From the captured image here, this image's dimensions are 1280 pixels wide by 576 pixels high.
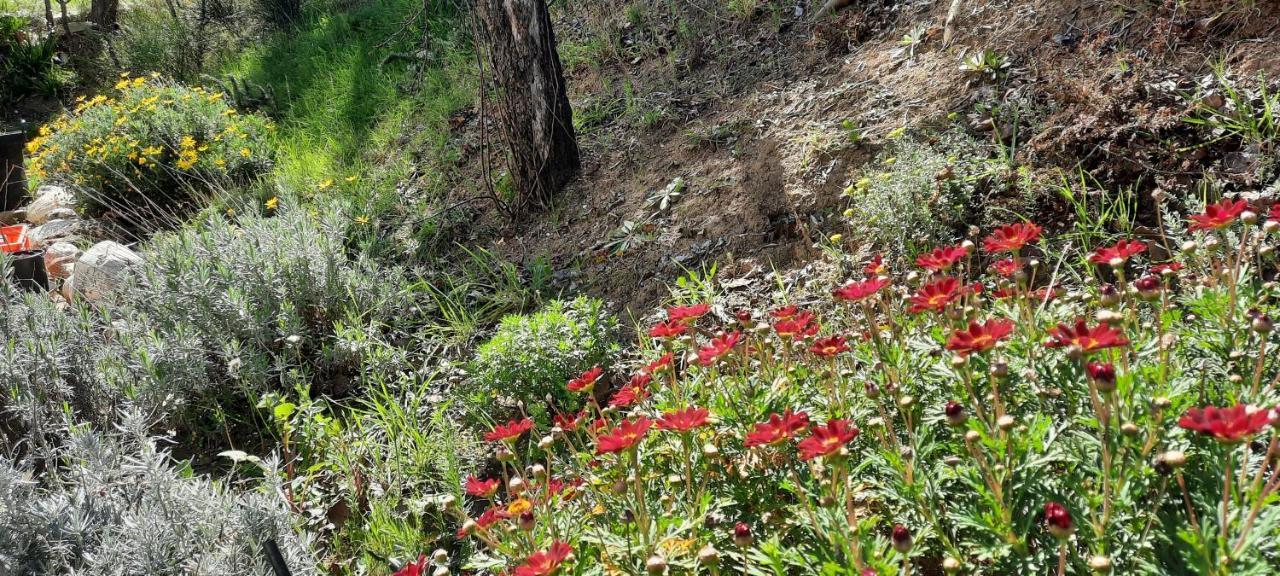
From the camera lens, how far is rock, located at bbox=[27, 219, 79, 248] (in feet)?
18.0

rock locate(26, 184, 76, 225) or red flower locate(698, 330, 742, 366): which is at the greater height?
red flower locate(698, 330, 742, 366)

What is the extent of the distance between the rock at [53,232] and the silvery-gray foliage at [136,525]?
4.02m

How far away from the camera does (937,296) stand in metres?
1.51

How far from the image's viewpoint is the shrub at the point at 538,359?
2.78m

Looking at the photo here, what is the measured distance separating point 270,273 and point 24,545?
1.61 metres

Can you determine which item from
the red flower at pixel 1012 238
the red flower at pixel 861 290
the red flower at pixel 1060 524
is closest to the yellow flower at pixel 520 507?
the red flower at pixel 861 290

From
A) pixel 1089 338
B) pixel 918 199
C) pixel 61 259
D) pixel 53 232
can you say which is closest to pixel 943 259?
pixel 1089 338

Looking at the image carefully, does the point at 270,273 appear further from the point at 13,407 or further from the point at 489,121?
the point at 489,121

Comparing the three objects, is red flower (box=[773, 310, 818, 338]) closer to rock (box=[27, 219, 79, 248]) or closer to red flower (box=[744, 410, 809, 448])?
red flower (box=[744, 410, 809, 448])

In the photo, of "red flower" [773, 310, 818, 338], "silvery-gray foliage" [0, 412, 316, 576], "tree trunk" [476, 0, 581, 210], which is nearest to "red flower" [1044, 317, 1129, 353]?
"red flower" [773, 310, 818, 338]

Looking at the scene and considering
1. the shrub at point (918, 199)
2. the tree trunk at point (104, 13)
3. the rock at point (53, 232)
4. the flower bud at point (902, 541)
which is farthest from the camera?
the tree trunk at point (104, 13)

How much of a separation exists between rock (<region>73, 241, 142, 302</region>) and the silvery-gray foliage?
2.12 m

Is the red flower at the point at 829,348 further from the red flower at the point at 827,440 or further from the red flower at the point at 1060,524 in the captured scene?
the red flower at the point at 1060,524

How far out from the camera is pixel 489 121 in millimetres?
5148
